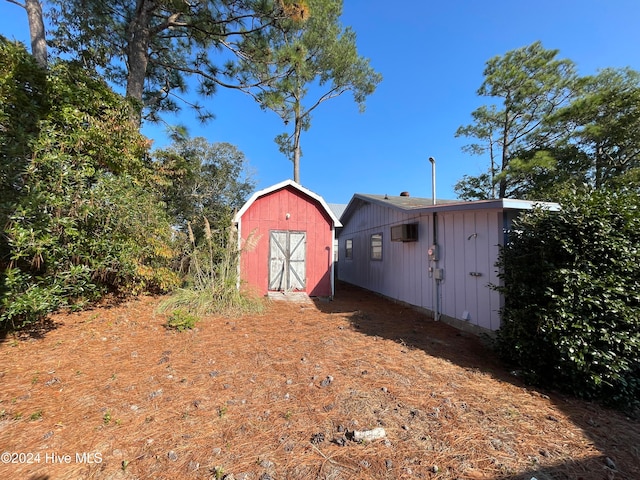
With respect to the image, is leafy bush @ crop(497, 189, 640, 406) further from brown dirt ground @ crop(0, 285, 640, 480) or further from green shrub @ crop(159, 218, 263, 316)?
green shrub @ crop(159, 218, 263, 316)

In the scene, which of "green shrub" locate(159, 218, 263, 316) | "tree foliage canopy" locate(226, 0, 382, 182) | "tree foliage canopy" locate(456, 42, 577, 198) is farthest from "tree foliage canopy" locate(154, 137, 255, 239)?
"tree foliage canopy" locate(456, 42, 577, 198)

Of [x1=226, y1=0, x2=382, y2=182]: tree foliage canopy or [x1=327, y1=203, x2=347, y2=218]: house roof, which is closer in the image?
[x1=226, y1=0, x2=382, y2=182]: tree foliage canopy

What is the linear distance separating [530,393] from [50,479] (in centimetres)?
399

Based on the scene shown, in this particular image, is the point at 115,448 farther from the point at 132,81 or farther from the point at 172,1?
the point at 132,81

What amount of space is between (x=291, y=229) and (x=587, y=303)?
250 inches

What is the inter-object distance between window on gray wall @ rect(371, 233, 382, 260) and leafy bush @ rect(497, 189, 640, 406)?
17.7 feet

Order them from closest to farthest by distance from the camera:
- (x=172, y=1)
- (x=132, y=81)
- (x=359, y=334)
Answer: (x=359, y=334), (x=172, y=1), (x=132, y=81)

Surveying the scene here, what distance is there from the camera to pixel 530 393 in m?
Result: 2.82

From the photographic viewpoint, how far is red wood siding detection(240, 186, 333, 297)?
7613 mm

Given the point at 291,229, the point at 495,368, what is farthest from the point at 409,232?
the point at 495,368

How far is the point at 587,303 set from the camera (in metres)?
2.78

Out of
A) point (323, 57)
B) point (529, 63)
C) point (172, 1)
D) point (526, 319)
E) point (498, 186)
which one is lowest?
point (526, 319)

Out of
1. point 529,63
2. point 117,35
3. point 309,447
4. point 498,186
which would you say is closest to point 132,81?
point 117,35

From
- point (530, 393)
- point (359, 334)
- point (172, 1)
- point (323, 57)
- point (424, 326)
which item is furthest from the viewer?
point (323, 57)
